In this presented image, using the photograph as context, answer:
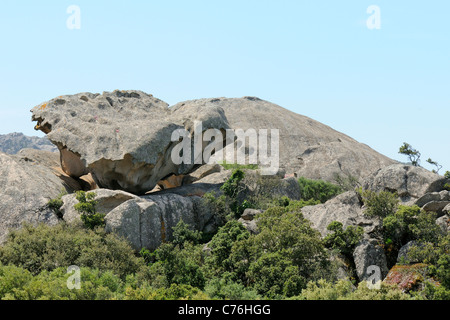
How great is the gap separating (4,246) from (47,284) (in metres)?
10.4

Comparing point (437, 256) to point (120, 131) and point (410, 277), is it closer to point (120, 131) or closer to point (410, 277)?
point (410, 277)

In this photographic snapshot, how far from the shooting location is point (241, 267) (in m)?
29.8

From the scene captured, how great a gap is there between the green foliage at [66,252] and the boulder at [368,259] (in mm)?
12739

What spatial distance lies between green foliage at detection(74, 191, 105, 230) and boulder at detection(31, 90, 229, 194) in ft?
16.0

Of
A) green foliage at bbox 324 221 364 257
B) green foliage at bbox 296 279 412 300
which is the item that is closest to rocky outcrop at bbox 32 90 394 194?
green foliage at bbox 324 221 364 257

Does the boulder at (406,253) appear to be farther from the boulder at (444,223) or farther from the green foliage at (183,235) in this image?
the green foliage at (183,235)

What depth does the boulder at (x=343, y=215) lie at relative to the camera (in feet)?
113

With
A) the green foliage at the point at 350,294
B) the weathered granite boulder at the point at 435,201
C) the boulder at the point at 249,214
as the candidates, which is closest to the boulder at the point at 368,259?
the weathered granite boulder at the point at 435,201

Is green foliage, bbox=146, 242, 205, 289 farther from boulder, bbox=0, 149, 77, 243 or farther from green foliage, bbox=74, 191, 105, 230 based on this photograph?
boulder, bbox=0, 149, 77, 243

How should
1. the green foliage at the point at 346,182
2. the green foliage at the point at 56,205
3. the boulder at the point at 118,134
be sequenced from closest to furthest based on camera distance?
the green foliage at the point at 56,205
the boulder at the point at 118,134
the green foliage at the point at 346,182

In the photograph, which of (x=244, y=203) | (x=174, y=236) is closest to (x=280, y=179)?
(x=244, y=203)

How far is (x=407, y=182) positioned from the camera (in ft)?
123
